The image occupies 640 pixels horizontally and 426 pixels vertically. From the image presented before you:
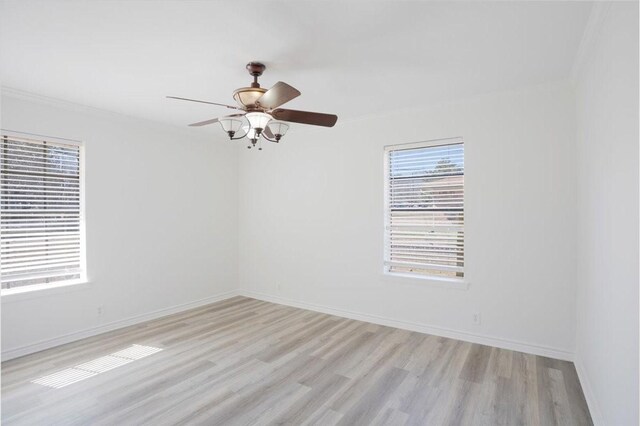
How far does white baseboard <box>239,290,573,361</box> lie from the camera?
10.4 feet

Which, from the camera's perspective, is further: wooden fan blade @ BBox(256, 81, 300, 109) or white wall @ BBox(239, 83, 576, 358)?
white wall @ BBox(239, 83, 576, 358)

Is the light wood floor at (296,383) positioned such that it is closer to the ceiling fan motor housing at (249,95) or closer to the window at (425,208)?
the window at (425,208)

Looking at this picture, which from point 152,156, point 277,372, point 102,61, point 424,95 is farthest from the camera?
point 152,156

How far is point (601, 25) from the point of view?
79.7 inches

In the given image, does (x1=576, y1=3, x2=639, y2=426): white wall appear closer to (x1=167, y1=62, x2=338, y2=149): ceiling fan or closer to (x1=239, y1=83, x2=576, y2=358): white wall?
(x1=239, y1=83, x2=576, y2=358): white wall

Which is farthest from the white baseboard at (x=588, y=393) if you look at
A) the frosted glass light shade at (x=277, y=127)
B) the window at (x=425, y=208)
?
the frosted glass light shade at (x=277, y=127)

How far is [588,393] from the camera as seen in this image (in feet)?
7.87

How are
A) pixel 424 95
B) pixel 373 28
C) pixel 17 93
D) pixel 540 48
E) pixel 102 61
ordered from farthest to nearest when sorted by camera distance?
pixel 424 95 < pixel 17 93 < pixel 102 61 < pixel 540 48 < pixel 373 28

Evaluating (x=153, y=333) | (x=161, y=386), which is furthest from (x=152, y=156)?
(x=161, y=386)

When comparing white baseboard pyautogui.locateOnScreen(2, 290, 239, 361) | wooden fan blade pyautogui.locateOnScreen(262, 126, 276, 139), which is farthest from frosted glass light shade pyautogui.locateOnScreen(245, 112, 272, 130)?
white baseboard pyautogui.locateOnScreen(2, 290, 239, 361)

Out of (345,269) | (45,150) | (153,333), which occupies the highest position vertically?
(45,150)

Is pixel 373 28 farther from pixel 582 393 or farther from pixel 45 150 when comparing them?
pixel 45 150

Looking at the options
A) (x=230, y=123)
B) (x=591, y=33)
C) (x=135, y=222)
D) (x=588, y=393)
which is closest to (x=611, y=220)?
(x=591, y=33)

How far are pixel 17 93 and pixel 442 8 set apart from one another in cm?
397
